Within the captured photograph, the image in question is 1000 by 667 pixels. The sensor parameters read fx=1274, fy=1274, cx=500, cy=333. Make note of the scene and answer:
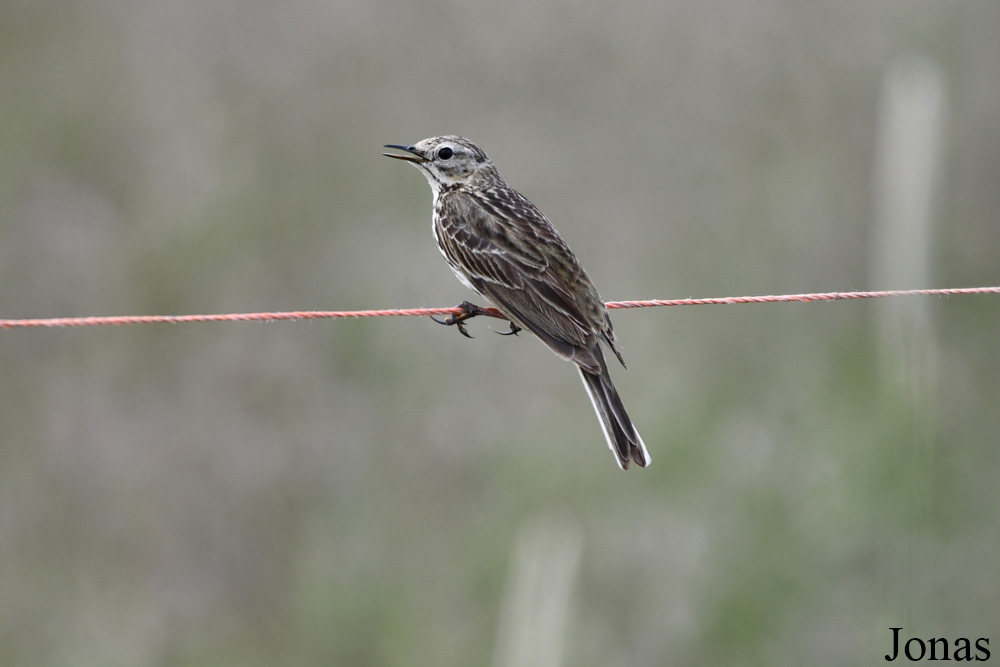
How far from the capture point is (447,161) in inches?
312

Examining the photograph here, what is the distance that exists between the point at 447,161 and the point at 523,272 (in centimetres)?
124

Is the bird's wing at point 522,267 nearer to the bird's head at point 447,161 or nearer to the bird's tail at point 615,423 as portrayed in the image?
the bird's tail at point 615,423

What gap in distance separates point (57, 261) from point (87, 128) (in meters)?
1.46

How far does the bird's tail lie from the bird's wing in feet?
0.35

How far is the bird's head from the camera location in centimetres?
792

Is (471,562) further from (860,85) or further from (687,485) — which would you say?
(860,85)

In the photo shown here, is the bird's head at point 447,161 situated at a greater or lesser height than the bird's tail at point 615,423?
greater

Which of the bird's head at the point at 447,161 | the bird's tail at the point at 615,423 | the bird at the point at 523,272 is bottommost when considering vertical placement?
the bird's tail at the point at 615,423

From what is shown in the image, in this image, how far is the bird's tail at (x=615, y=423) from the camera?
21.0 feet

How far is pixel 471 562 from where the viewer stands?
1327cm

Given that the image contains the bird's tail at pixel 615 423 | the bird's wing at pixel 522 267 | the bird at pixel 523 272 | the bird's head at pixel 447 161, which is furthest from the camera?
the bird's head at pixel 447 161

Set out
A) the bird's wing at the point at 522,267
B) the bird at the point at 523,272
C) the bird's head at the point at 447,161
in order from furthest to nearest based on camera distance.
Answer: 1. the bird's head at the point at 447,161
2. the bird's wing at the point at 522,267
3. the bird at the point at 523,272

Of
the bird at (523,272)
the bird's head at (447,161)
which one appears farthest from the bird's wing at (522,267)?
the bird's head at (447,161)

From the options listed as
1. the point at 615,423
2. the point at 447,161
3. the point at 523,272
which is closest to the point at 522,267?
the point at 523,272
